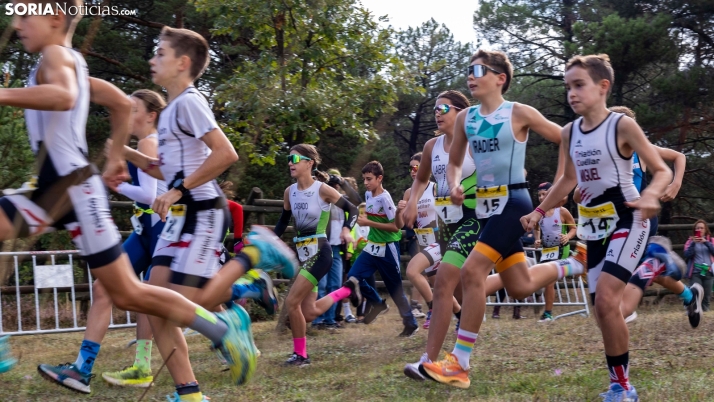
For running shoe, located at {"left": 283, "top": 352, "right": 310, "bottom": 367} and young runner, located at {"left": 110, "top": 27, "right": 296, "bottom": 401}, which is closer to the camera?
young runner, located at {"left": 110, "top": 27, "right": 296, "bottom": 401}

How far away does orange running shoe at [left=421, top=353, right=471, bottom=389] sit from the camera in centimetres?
471

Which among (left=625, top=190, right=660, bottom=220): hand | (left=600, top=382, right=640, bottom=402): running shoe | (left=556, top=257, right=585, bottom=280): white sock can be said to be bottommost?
(left=600, top=382, right=640, bottom=402): running shoe

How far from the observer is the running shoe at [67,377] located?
4.78 m

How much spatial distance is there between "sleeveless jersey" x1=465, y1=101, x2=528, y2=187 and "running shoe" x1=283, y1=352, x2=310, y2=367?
7.46 ft

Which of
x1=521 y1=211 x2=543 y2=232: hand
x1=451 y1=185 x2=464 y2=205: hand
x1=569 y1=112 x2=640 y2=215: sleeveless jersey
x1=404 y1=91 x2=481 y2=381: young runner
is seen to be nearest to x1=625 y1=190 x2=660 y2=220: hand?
x1=569 y1=112 x2=640 y2=215: sleeveless jersey

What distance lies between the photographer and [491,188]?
5.00m

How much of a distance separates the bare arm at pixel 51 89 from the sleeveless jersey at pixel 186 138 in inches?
29.3

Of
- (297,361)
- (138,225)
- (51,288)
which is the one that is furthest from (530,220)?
(51,288)

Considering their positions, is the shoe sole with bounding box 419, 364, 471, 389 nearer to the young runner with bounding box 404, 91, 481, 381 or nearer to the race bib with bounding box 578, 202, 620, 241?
the young runner with bounding box 404, 91, 481, 381

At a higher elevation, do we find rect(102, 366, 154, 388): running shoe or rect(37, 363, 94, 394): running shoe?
rect(37, 363, 94, 394): running shoe

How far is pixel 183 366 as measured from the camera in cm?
394

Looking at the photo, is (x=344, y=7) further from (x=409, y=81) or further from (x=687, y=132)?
(x=687, y=132)

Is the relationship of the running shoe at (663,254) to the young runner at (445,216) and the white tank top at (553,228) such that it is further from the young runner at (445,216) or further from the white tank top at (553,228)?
the white tank top at (553,228)

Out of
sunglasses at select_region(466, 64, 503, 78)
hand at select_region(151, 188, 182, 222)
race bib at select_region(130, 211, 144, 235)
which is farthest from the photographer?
race bib at select_region(130, 211, 144, 235)
